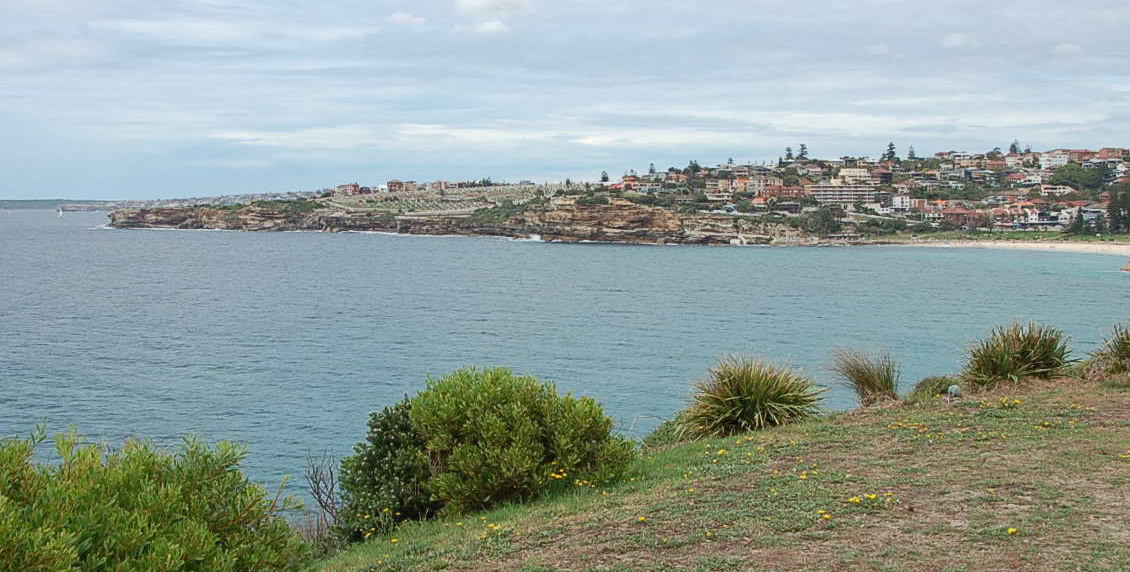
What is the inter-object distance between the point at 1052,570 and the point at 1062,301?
58.1 metres

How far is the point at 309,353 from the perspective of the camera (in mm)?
36531

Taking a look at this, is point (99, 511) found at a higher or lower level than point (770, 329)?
higher

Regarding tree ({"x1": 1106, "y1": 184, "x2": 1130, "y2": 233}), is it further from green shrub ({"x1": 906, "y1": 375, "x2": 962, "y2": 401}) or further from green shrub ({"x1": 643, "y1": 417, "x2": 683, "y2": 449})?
green shrub ({"x1": 643, "y1": 417, "x2": 683, "y2": 449})

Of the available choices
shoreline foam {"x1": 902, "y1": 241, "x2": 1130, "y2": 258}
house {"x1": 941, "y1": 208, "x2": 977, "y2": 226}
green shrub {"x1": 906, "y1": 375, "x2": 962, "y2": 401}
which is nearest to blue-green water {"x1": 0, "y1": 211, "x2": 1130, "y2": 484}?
green shrub {"x1": 906, "y1": 375, "x2": 962, "y2": 401}

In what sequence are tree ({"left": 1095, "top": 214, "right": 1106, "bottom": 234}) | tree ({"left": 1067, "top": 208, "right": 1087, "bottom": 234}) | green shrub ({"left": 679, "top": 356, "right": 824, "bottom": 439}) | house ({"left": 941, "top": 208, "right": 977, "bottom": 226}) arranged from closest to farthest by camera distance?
1. green shrub ({"left": 679, "top": 356, "right": 824, "bottom": 439})
2. tree ({"left": 1095, "top": 214, "right": 1106, "bottom": 234})
3. tree ({"left": 1067, "top": 208, "right": 1087, "bottom": 234})
4. house ({"left": 941, "top": 208, "right": 977, "bottom": 226})

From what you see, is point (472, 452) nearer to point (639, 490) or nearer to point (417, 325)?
point (639, 490)

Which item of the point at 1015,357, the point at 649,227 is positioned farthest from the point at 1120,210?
the point at 1015,357

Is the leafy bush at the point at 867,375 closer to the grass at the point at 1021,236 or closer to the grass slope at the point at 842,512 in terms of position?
the grass slope at the point at 842,512

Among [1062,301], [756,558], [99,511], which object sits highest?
[99,511]

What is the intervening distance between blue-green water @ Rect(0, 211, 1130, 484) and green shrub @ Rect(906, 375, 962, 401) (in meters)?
5.30

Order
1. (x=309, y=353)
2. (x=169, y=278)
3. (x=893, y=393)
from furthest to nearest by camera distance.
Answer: (x=169, y=278) < (x=309, y=353) < (x=893, y=393)

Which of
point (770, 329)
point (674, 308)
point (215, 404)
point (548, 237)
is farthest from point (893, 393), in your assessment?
point (548, 237)

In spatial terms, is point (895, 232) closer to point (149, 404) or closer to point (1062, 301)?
point (1062, 301)

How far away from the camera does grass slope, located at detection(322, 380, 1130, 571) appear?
575cm
